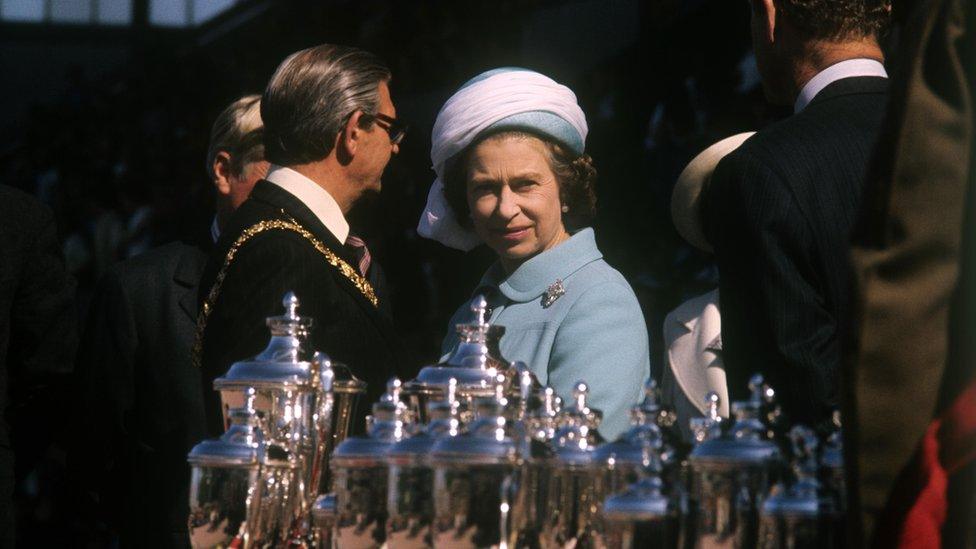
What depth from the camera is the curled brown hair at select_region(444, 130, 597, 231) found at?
10.0ft

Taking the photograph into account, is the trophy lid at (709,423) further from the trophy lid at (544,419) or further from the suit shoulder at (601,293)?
the suit shoulder at (601,293)

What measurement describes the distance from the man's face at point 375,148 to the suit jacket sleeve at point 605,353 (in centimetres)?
52

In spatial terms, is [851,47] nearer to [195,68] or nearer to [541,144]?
[541,144]

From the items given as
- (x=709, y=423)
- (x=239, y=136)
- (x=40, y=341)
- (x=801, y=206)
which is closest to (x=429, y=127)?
(x=239, y=136)

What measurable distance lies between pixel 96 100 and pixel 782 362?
39.2 feet

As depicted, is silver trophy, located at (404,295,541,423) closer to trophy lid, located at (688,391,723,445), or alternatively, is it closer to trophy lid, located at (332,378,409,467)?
A: trophy lid, located at (332,378,409,467)

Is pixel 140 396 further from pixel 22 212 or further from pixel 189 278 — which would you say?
pixel 22 212

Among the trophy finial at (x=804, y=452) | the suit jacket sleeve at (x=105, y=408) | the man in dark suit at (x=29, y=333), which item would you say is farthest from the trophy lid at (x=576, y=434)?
the suit jacket sleeve at (x=105, y=408)

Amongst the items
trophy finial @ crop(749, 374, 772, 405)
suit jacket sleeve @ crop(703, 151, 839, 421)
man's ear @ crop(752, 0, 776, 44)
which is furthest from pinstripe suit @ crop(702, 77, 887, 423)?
trophy finial @ crop(749, 374, 772, 405)

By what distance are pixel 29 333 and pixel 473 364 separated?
6.53 ft

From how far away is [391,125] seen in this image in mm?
3277

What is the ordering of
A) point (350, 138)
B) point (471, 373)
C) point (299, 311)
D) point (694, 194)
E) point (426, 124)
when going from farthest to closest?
point (426, 124), point (350, 138), point (694, 194), point (299, 311), point (471, 373)

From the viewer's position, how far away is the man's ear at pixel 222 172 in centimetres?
420

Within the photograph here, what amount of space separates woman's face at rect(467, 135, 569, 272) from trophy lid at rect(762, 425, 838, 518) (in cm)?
138
